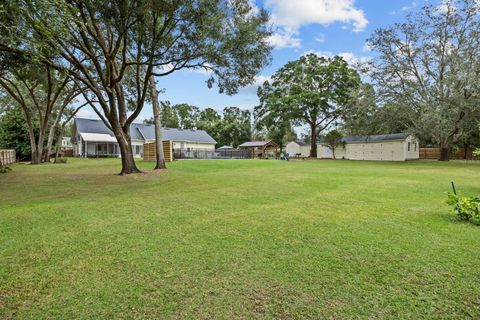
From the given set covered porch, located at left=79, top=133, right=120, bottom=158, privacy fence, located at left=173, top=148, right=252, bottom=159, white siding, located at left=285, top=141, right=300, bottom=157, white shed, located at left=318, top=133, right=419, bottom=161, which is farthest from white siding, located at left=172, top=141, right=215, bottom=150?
white shed, located at left=318, top=133, right=419, bottom=161

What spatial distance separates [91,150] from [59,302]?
32914 mm

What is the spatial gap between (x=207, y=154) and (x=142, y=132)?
980cm

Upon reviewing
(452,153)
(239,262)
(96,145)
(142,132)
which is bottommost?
(239,262)

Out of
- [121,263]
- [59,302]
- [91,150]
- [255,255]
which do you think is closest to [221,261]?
[255,255]

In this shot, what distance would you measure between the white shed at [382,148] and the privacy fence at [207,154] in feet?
38.9

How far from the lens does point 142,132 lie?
1358 inches

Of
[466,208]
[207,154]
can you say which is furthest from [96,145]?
[466,208]

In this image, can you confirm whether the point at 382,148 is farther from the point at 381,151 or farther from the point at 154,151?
the point at 154,151

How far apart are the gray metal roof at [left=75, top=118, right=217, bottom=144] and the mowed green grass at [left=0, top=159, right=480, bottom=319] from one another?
29.8 m

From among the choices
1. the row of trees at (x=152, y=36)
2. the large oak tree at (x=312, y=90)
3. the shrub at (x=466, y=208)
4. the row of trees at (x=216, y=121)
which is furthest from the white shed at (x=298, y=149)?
the shrub at (x=466, y=208)

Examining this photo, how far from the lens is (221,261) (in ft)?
9.66

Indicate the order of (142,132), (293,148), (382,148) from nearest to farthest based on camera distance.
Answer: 1. (382,148)
2. (142,132)
3. (293,148)

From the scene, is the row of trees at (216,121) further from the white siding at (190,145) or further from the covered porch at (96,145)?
the covered porch at (96,145)

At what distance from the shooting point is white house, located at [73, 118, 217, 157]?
101 ft
